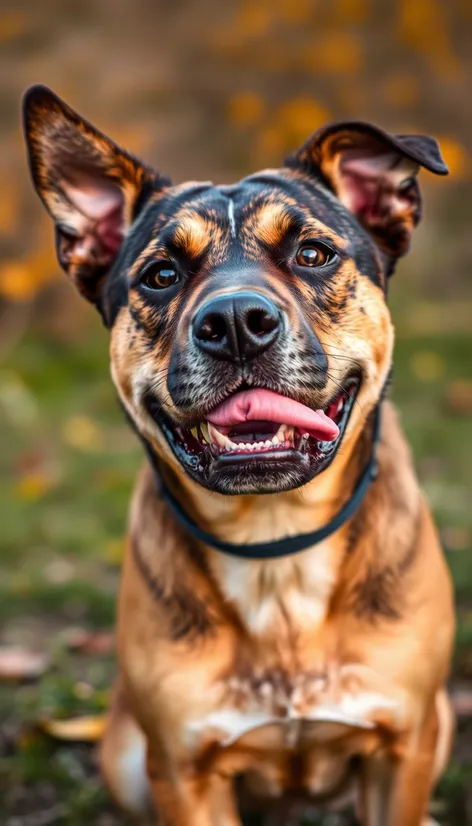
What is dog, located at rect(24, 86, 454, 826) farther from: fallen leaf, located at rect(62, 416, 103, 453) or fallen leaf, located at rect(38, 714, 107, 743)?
fallen leaf, located at rect(62, 416, 103, 453)

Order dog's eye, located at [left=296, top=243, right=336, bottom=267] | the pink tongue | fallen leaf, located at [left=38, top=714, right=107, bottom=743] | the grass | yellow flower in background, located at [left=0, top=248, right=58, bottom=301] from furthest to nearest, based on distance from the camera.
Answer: yellow flower in background, located at [left=0, top=248, right=58, bottom=301] < fallen leaf, located at [left=38, top=714, right=107, bottom=743] < the grass < dog's eye, located at [left=296, top=243, right=336, bottom=267] < the pink tongue

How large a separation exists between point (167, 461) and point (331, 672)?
715mm

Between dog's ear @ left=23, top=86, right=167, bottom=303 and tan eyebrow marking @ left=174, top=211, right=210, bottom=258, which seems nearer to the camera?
tan eyebrow marking @ left=174, top=211, right=210, bottom=258

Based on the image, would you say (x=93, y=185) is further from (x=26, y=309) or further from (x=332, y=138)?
(x=26, y=309)

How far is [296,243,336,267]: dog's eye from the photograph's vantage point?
253cm

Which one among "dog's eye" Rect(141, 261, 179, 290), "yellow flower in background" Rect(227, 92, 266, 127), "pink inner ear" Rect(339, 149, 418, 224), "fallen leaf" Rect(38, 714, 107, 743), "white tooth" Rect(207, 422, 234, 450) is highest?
"yellow flower in background" Rect(227, 92, 266, 127)

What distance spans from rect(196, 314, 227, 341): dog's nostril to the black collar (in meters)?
0.55

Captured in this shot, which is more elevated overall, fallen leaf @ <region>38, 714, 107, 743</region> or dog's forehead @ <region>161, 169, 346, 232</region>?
dog's forehead @ <region>161, 169, 346, 232</region>

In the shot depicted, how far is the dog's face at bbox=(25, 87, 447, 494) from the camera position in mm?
2299

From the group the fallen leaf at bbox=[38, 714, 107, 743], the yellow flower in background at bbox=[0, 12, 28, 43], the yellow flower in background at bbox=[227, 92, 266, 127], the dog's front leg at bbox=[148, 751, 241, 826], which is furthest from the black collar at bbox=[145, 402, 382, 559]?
the yellow flower in background at bbox=[0, 12, 28, 43]

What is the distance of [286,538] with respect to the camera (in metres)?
2.66

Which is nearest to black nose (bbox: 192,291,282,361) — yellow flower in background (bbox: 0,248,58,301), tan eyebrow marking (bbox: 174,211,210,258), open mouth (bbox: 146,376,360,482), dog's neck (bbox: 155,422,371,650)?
open mouth (bbox: 146,376,360,482)

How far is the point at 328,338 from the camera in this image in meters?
2.45

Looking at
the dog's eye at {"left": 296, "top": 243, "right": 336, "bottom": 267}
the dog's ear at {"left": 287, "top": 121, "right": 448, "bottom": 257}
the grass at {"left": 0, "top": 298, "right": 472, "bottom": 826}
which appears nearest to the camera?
the dog's eye at {"left": 296, "top": 243, "right": 336, "bottom": 267}
